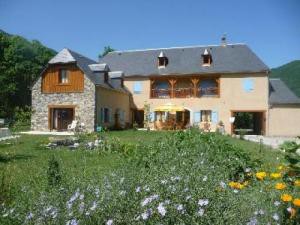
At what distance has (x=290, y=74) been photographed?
4844 cm

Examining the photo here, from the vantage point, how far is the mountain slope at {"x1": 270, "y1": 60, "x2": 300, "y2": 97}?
146ft

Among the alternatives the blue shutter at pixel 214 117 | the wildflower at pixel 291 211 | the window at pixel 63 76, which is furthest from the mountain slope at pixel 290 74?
the wildflower at pixel 291 211

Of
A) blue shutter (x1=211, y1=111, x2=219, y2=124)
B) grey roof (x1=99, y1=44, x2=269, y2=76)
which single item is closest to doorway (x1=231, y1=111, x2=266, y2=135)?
blue shutter (x1=211, y1=111, x2=219, y2=124)

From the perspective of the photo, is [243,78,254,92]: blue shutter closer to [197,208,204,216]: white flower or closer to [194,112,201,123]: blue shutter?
[194,112,201,123]: blue shutter

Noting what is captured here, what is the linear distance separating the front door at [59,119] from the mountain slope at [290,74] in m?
26.5

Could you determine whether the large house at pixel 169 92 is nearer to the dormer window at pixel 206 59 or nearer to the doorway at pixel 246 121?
the dormer window at pixel 206 59

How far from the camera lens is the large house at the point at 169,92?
2605 cm

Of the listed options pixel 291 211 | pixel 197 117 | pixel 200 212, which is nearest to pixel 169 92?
pixel 197 117

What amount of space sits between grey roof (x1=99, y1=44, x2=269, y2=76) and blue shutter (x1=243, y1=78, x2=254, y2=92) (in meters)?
0.67

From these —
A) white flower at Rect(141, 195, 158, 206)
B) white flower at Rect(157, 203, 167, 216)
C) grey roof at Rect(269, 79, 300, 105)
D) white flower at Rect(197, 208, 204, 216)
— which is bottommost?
white flower at Rect(197, 208, 204, 216)

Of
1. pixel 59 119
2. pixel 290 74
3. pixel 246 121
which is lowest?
pixel 246 121

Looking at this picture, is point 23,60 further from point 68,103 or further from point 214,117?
point 214,117

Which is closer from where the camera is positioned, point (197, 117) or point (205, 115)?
point (197, 117)

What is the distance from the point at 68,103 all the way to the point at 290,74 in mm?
32271
